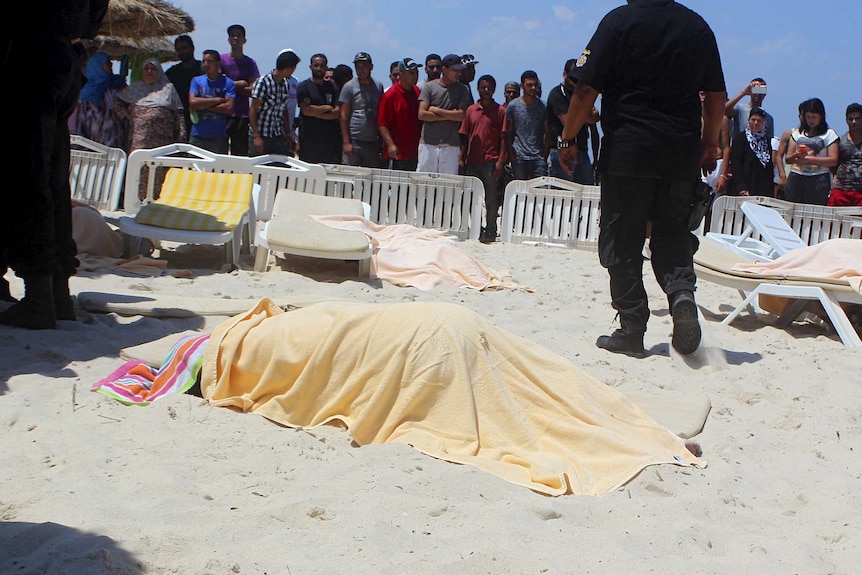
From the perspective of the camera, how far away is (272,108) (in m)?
10.4

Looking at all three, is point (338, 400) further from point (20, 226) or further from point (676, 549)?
point (20, 226)

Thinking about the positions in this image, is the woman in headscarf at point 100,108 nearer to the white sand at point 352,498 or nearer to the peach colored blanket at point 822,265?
the white sand at point 352,498

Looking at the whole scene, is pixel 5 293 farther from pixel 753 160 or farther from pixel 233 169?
pixel 753 160

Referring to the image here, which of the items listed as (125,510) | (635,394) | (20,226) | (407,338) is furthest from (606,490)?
(20,226)

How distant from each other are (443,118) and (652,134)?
573 cm

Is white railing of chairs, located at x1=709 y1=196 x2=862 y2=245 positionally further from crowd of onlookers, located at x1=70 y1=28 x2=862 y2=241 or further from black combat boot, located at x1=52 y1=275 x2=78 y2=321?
black combat boot, located at x1=52 y1=275 x2=78 y2=321

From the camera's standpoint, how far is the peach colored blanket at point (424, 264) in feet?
24.4

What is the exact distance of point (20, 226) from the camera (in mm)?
4602

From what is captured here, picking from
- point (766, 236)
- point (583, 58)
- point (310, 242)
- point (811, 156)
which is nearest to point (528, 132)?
point (811, 156)

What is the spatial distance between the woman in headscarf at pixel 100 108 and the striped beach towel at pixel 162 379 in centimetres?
801

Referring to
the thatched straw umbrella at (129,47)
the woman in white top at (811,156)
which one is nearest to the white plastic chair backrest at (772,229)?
the woman in white top at (811,156)

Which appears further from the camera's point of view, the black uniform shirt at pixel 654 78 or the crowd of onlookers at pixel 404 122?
the crowd of onlookers at pixel 404 122

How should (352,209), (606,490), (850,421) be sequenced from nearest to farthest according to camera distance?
(606,490)
(850,421)
(352,209)

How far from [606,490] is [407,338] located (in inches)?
35.0
